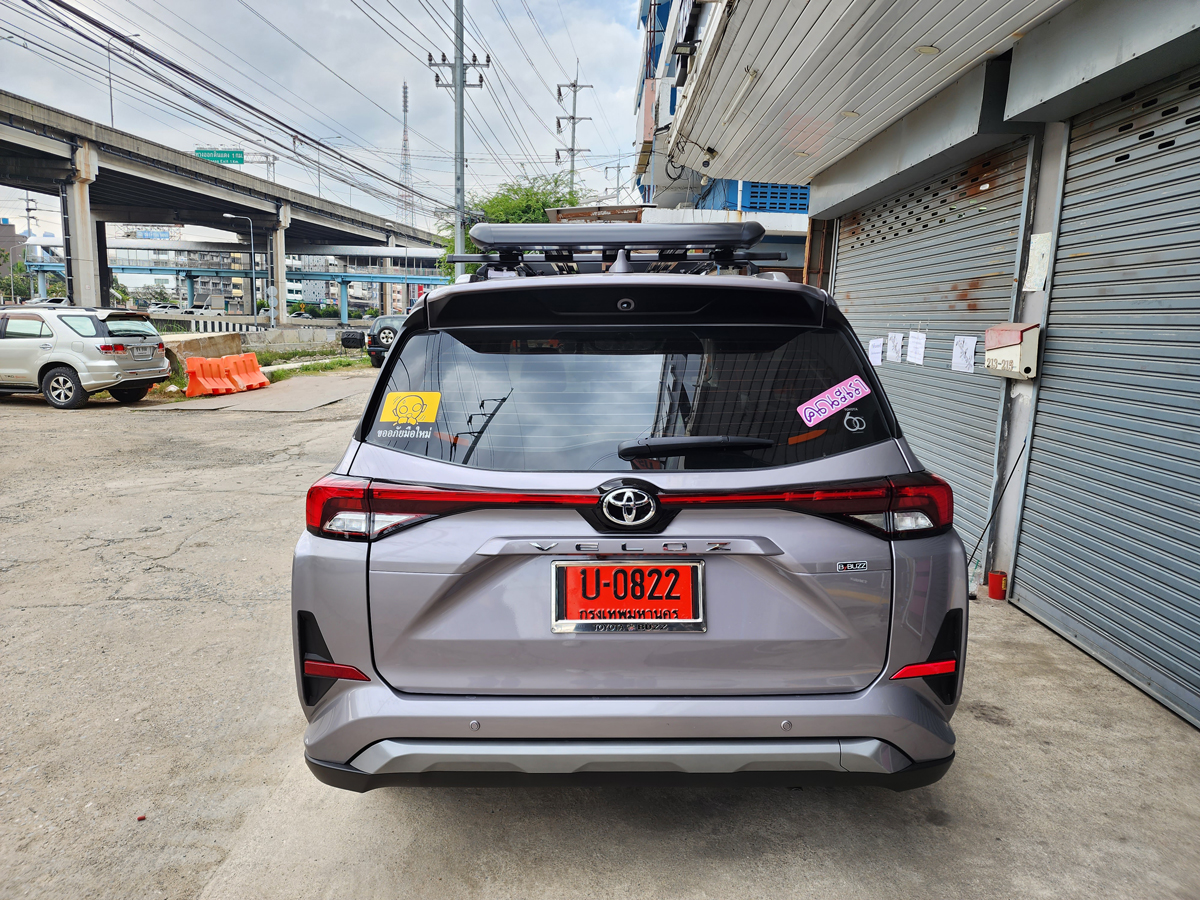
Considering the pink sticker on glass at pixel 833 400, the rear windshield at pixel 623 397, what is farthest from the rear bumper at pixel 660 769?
the pink sticker on glass at pixel 833 400

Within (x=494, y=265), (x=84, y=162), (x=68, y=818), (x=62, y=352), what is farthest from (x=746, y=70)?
(x=84, y=162)

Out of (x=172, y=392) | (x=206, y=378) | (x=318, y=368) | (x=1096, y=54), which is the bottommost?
(x=172, y=392)

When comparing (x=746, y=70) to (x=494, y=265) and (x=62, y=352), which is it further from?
(x=62, y=352)

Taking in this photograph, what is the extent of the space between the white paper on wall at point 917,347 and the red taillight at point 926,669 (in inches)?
184

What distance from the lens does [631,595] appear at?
77.0 inches

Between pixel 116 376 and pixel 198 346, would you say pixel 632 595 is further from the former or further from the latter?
pixel 198 346

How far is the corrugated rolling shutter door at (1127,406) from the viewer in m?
3.52

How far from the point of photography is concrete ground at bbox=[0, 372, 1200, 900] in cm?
230

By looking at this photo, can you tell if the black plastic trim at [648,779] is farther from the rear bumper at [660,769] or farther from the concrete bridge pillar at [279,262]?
the concrete bridge pillar at [279,262]

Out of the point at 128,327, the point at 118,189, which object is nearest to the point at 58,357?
the point at 128,327

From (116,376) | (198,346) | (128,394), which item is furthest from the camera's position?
(198,346)

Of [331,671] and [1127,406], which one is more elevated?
[1127,406]

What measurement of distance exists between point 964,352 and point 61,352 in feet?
47.4

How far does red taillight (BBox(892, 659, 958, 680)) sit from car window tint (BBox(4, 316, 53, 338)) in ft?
50.9
